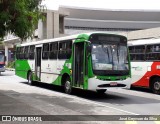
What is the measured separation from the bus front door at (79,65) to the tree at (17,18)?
3.06 metres

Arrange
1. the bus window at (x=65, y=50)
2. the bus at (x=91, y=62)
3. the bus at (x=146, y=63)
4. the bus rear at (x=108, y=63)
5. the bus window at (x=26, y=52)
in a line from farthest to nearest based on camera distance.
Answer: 1. the bus window at (x=26, y=52)
2. the bus at (x=146, y=63)
3. the bus window at (x=65, y=50)
4. the bus at (x=91, y=62)
5. the bus rear at (x=108, y=63)

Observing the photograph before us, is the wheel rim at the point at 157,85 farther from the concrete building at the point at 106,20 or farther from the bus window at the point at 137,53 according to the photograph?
the concrete building at the point at 106,20

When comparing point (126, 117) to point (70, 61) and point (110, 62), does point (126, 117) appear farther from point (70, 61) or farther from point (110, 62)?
point (70, 61)

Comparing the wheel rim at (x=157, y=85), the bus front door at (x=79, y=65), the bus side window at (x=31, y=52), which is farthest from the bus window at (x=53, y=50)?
the wheel rim at (x=157, y=85)

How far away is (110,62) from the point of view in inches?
565

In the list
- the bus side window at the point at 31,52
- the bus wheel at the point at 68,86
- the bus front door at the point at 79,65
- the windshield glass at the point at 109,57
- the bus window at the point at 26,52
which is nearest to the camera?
the windshield glass at the point at 109,57

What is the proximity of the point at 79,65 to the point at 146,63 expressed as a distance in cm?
420

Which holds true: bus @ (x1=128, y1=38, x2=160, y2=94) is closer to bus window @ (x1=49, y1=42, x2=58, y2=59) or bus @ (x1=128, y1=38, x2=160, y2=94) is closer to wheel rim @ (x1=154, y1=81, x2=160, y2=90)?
wheel rim @ (x1=154, y1=81, x2=160, y2=90)

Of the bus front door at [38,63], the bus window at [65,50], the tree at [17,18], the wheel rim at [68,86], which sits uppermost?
the tree at [17,18]

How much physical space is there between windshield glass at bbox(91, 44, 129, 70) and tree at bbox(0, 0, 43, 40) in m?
3.12

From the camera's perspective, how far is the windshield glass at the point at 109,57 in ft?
46.6

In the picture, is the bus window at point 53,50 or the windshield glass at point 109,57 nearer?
the windshield glass at point 109,57

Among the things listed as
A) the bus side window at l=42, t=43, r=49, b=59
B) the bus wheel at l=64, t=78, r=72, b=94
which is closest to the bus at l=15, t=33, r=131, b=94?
the bus wheel at l=64, t=78, r=72, b=94

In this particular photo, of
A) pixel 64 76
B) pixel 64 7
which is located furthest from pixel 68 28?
pixel 64 76
